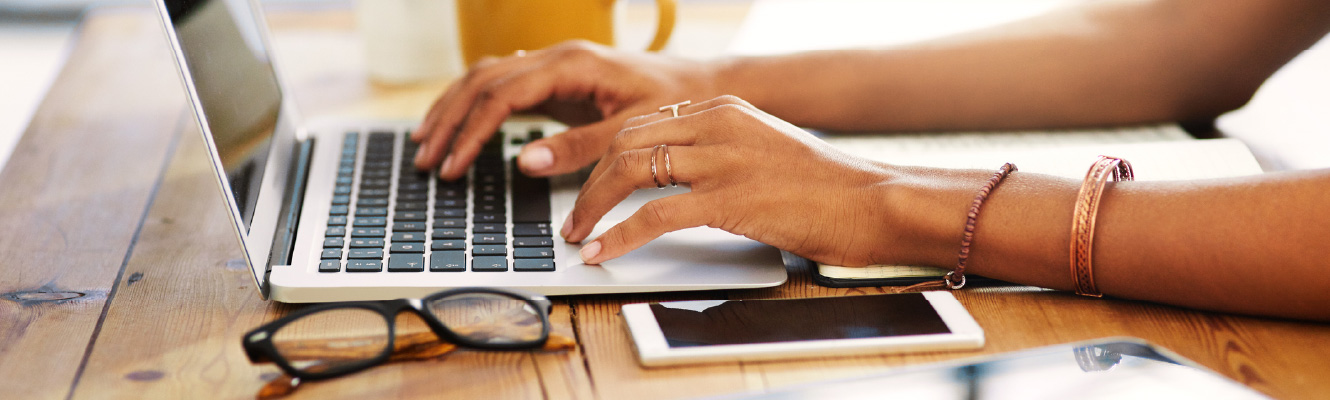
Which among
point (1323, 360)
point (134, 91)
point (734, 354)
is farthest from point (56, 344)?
point (1323, 360)

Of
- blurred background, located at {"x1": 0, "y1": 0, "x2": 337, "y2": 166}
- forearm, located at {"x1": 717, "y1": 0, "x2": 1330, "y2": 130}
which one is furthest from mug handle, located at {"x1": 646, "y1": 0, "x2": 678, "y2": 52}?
blurred background, located at {"x1": 0, "y1": 0, "x2": 337, "y2": 166}

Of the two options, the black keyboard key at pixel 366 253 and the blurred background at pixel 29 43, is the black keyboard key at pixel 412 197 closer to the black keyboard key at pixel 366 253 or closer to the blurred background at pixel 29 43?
the black keyboard key at pixel 366 253

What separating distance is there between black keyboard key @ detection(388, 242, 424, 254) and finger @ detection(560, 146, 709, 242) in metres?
0.10

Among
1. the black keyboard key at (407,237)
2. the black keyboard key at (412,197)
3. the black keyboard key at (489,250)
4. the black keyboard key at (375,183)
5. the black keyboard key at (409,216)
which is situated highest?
the black keyboard key at (375,183)

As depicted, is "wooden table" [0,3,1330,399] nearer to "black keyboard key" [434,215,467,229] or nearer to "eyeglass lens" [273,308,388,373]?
"eyeglass lens" [273,308,388,373]

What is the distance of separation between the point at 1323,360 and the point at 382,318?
522 mm

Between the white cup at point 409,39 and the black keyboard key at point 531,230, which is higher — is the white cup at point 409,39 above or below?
above

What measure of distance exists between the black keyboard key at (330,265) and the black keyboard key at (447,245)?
0.20 feet

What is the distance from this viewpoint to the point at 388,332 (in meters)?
0.53

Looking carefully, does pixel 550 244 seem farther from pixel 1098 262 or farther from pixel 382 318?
pixel 1098 262

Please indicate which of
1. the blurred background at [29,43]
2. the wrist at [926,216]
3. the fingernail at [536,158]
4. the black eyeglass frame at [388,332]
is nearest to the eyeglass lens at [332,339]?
the black eyeglass frame at [388,332]

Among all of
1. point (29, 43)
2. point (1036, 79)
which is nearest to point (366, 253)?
point (1036, 79)

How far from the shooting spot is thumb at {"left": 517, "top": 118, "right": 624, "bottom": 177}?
751 mm

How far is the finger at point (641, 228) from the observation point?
2.02ft
